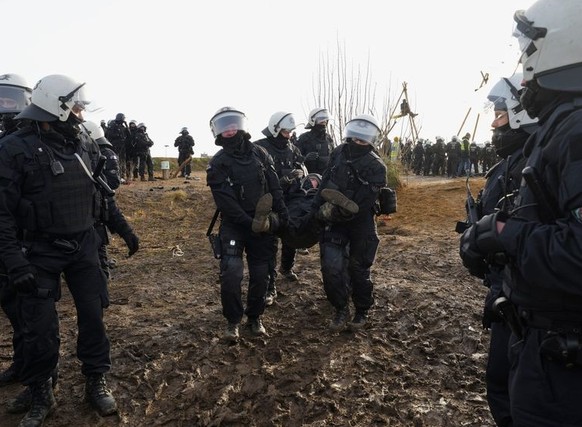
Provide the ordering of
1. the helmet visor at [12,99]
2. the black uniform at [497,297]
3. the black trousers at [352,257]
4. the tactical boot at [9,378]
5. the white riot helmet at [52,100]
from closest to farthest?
the black uniform at [497,297], the white riot helmet at [52,100], the tactical boot at [9,378], the helmet visor at [12,99], the black trousers at [352,257]

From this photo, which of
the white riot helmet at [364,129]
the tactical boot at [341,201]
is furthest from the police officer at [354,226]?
the tactical boot at [341,201]

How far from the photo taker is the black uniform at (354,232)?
4430 millimetres

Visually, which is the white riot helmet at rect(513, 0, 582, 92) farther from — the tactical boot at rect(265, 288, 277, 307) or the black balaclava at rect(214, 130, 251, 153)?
the tactical boot at rect(265, 288, 277, 307)

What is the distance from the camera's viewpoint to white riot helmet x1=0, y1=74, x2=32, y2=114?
3.60 m

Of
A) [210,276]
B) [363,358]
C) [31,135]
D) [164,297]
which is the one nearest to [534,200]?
[363,358]

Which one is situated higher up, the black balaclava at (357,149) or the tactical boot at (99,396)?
the black balaclava at (357,149)

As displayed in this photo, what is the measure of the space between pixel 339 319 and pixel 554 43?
3.20 metres

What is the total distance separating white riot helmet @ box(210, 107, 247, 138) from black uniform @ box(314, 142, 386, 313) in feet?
3.13

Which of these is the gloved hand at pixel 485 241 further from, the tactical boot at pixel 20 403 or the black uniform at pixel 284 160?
the black uniform at pixel 284 160

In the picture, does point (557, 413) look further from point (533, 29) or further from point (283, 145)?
point (283, 145)

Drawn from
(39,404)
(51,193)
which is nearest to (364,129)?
(51,193)

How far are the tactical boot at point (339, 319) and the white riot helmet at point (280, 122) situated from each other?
279 centimetres

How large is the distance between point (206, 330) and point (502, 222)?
3291 mm

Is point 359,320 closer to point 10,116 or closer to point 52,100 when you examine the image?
point 52,100
